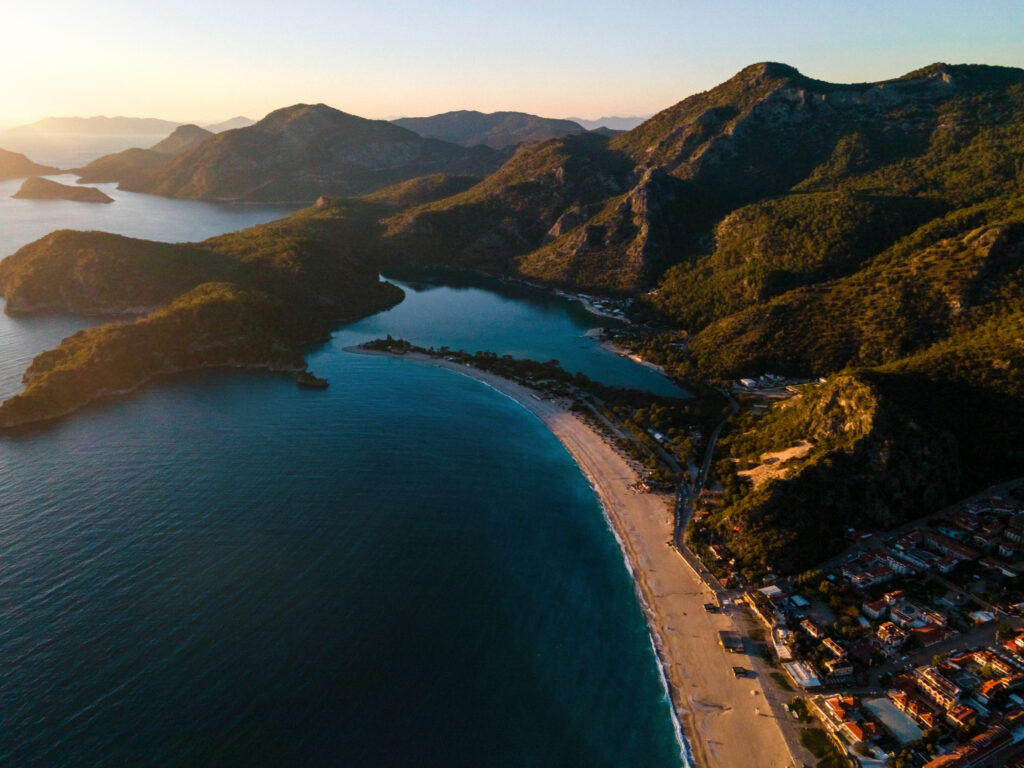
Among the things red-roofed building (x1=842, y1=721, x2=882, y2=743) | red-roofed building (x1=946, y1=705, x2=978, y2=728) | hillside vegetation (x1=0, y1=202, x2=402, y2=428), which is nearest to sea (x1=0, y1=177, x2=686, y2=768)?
hillside vegetation (x1=0, y1=202, x2=402, y2=428)

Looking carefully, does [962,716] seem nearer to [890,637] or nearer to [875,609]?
[890,637]

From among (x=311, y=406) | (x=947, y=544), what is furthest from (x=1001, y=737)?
(x=311, y=406)

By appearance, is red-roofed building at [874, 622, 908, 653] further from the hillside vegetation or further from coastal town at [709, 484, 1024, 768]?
the hillside vegetation

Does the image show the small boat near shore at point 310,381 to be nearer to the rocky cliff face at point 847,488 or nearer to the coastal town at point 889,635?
the coastal town at point 889,635

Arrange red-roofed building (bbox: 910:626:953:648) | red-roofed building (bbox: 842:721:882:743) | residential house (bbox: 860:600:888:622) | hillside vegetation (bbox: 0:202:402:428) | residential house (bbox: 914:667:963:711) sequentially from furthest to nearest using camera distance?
1. hillside vegetation (bbox: 0:202:402:428)
2. residential house (bbox: 860:600:888:622)
3. red-roofed building (bbox: 910:626:953:648)
4. residential house (bbox: 914:667:963:711)
5. red-roofed building (bbox: 842:721:882:743)

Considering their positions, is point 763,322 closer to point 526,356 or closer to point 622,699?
point 526,356

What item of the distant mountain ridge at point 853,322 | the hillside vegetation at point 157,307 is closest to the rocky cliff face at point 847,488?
the distant mountain ridge at point 853,322

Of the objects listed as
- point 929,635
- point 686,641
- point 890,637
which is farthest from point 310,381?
point 929,635
